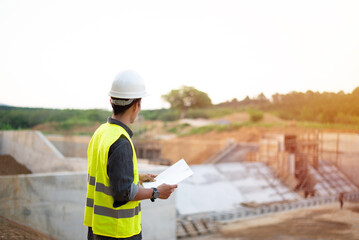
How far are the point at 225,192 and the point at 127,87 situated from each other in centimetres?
1356

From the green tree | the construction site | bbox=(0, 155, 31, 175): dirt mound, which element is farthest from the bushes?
bbox=(0, 155, 31, 175): dirt mound

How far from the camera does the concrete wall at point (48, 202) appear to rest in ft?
15.8

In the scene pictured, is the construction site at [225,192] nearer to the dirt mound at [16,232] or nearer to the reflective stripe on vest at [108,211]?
the dirt mound at [16,232]

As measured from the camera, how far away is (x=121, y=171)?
5.38ft

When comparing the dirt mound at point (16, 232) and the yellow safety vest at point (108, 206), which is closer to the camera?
the yellow safety vest at point (108, 206)

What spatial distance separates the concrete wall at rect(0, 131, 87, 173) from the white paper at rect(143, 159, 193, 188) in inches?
349

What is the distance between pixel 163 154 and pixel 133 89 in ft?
95.8

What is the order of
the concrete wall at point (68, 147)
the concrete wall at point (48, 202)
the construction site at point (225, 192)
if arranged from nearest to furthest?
1. the concrete wall at point (48, 202)
2. the construction site at point (225, 192)
3. the concrete wall at point (68, 147)

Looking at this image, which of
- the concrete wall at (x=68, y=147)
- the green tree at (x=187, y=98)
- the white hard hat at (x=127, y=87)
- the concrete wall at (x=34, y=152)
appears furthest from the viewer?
the green tree at (x=187, y=98)

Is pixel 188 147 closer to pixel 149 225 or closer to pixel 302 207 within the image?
pixel 302 207

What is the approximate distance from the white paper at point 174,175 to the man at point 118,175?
9 cm

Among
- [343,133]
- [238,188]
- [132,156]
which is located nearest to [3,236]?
[132,156]

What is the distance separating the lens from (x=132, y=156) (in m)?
1.70

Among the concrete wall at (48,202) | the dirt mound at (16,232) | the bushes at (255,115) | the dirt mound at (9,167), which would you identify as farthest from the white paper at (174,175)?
the bushes at (255,115)
